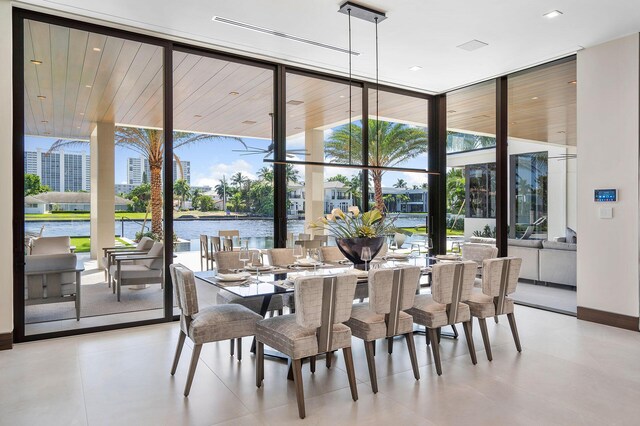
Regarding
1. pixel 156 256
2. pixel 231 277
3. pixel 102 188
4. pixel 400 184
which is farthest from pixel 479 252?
pixel 102 188

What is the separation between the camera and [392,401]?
3049 mm

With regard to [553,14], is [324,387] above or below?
below

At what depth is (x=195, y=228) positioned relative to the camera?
17.3ft

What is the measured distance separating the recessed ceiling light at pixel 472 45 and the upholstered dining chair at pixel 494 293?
2.70m

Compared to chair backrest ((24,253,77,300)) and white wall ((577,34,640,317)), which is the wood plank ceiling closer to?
white wall ((577,34,640,317))

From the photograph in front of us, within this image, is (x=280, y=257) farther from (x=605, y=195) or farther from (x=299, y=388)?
(x=605, y=195)

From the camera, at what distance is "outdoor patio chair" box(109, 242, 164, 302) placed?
4852 mm

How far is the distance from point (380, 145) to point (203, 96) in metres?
2.89

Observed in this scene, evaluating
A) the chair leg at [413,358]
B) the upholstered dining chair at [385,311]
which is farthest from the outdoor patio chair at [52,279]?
the chair leg at [413,358]

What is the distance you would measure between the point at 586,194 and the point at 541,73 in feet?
6.08

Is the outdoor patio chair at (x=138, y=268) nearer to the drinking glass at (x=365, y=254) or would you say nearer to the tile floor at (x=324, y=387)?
the tile floor at (x=324, y=387)

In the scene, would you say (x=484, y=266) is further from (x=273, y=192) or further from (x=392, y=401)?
(x=273, y=192)

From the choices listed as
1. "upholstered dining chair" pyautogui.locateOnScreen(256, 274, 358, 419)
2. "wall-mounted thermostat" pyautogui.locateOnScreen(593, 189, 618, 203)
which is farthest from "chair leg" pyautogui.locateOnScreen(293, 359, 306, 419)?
"wall-mounted thermostat" pyautogui.locateOnScreen(593, 189, 618, 203)

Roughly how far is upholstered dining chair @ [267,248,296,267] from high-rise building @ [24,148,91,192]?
2106 mm
